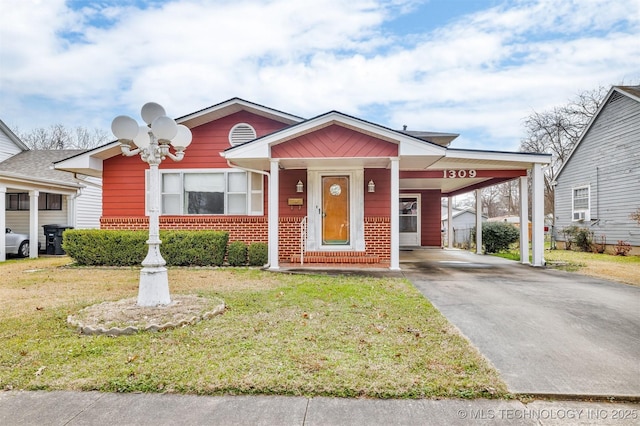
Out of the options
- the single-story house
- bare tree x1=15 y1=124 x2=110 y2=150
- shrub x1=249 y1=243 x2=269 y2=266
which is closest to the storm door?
the single-story house

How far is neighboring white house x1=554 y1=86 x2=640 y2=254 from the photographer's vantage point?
1345 centimetres

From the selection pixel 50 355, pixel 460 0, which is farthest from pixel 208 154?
pixel 460 0

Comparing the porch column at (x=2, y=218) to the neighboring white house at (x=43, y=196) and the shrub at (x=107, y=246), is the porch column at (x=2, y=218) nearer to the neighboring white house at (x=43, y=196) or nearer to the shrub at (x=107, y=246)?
the neighboring white house at (x=43, y=196)

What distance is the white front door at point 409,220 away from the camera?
53.1 feet

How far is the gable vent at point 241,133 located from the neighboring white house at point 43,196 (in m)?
6.32

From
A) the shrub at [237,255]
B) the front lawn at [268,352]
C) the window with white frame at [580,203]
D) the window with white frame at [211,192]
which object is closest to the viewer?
the front lawn at [268,352]

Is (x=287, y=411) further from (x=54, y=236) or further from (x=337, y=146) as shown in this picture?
(x=54, y=236)

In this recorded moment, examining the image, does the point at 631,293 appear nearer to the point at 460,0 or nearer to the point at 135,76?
the point at 460,0

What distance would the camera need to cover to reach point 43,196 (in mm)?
15781

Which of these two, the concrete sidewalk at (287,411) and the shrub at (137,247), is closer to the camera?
the concrete sidewalk at (287,411)

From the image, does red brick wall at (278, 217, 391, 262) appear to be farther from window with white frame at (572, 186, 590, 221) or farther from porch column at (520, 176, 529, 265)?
window with white frame at (572, 186, 590, 221)

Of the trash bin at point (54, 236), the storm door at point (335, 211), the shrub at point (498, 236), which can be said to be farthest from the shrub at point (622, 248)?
the trash bin at point (54, 236)

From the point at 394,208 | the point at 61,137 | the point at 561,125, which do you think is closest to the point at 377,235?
the point at 394,208

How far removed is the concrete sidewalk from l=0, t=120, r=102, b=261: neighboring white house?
12880 millimetres
